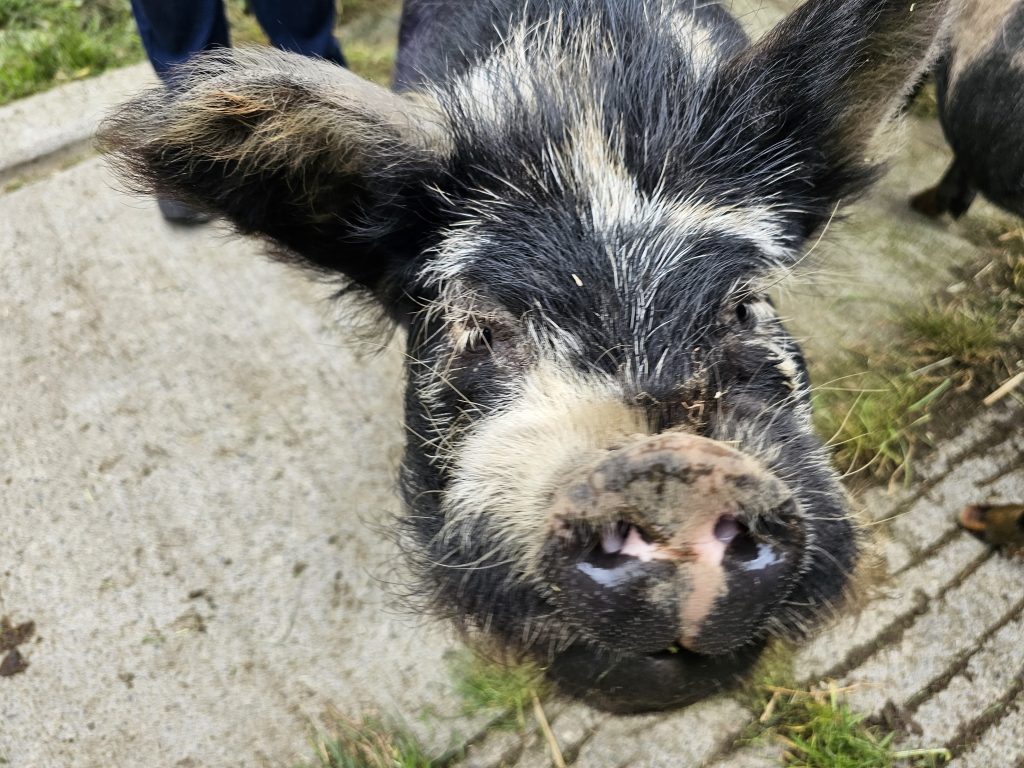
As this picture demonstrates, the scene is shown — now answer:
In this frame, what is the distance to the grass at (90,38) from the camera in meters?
4.23

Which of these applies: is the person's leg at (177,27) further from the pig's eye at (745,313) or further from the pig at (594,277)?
the pig's eye at (745,313)

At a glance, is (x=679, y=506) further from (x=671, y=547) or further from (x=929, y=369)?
(x=929, y=369)

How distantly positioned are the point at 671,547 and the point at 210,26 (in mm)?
2836

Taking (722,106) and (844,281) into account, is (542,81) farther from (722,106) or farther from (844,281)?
(844,281)

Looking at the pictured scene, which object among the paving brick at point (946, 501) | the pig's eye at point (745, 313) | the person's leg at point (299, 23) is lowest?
the paving brick at point (946, 501)

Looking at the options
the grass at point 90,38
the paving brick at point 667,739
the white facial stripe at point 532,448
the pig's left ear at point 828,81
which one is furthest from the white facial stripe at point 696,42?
the grass at point 90,38

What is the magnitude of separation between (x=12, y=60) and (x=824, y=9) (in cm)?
430

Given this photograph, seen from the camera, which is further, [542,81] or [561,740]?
[561,740]

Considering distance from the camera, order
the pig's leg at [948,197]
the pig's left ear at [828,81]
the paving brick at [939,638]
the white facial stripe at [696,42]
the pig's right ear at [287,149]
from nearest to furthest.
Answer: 1. the pig's right ear at [287,149]
2. the pig's left ear at [828,81]
3. the white facial stripe at [696,42]
4. the paving brick at [939,638]
5. the pig's leg at [948,197]

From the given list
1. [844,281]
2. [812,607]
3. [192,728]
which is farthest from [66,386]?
[844,281]

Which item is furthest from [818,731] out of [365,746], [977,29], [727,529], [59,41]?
[59,41]

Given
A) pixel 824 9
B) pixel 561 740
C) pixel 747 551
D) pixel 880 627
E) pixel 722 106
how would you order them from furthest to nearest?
pixel 880 627 < pixel 561 740 < pixel 722 106 < pixel 824 9 < pixel 747 551

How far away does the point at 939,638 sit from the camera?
101 inches

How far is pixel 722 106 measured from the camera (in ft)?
6.11
